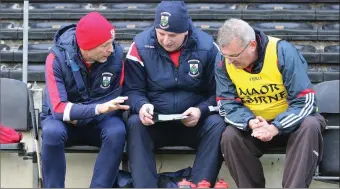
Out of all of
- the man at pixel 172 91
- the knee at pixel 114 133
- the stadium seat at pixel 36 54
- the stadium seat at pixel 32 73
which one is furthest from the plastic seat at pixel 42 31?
the knee at pixel 114 133

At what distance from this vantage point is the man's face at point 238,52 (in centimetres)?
505

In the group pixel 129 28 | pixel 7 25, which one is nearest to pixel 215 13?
pixel 129 28

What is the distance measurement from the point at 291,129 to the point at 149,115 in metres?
0.82

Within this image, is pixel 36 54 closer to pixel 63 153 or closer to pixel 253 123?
pixel 63 153

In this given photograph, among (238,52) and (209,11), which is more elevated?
(238,52)

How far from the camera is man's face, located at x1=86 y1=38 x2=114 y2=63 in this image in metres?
5.21

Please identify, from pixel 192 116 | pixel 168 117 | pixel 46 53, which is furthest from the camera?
pixel 46 53

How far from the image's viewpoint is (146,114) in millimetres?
5156

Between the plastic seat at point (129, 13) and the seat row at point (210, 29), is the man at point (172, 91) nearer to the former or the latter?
the seat row at point (210, 29)

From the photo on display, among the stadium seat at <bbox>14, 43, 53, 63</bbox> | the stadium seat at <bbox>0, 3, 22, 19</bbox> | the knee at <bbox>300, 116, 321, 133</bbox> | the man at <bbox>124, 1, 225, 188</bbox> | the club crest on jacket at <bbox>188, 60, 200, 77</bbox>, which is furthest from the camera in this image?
the stadium seat at <bbox>0, 3, 22, 19</bbox>

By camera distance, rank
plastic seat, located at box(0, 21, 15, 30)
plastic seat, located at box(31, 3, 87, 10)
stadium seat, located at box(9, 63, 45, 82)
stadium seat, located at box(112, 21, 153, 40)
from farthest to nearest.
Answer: plastic seat, located at box(31, 3, 87, 10), plastic seat, located at box(0, 21, 15, 30), stadium seat, located at box(112, 21, 153, 40), stadium seat, located at box(9, 63, 45, 82)

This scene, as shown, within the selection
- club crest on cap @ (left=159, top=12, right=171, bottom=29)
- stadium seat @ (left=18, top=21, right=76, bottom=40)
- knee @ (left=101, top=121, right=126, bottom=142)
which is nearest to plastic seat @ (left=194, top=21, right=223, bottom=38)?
stadium seat @ (left=18, top=21, right=76, bottom=40)

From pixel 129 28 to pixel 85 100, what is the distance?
273cm

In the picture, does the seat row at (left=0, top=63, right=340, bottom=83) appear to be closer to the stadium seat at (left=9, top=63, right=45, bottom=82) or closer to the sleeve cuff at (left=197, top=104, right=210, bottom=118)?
the stadium seat at (left=9, top=63, right=45, bottom=82)
